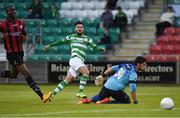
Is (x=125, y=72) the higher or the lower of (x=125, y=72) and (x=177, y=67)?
the higher

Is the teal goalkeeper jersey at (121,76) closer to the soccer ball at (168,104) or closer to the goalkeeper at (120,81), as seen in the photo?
the goalkeeper at (120,81)

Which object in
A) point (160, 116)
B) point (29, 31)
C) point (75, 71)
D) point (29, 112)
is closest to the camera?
point (160, 116)

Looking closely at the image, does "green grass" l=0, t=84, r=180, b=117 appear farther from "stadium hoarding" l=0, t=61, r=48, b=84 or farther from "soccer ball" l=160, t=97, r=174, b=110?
"stadium hoarding" l=0, t=61, r=48, b=84

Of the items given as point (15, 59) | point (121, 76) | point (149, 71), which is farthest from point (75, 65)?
point (149, 71)

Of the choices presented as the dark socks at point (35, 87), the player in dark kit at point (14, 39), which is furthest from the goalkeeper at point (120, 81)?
the player in dark kit at point (14, 39)

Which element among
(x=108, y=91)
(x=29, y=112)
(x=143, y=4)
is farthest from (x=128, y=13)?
(x=29, y=112)

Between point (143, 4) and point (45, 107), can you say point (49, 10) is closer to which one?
point (143, 4)

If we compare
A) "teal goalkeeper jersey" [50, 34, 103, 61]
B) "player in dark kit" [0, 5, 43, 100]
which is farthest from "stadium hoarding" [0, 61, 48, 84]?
"player in dark kit" [0, 5, 43, 100]

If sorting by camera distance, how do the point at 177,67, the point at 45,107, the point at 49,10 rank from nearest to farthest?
the point at 45,107, the point at 177,67, the point at 49,10

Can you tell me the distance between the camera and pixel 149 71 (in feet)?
95.6

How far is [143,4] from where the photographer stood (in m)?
34.5

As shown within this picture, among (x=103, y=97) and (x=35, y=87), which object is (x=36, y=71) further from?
(x=103, y=97)

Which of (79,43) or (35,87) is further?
(79,43)

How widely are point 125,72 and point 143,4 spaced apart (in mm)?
17362
